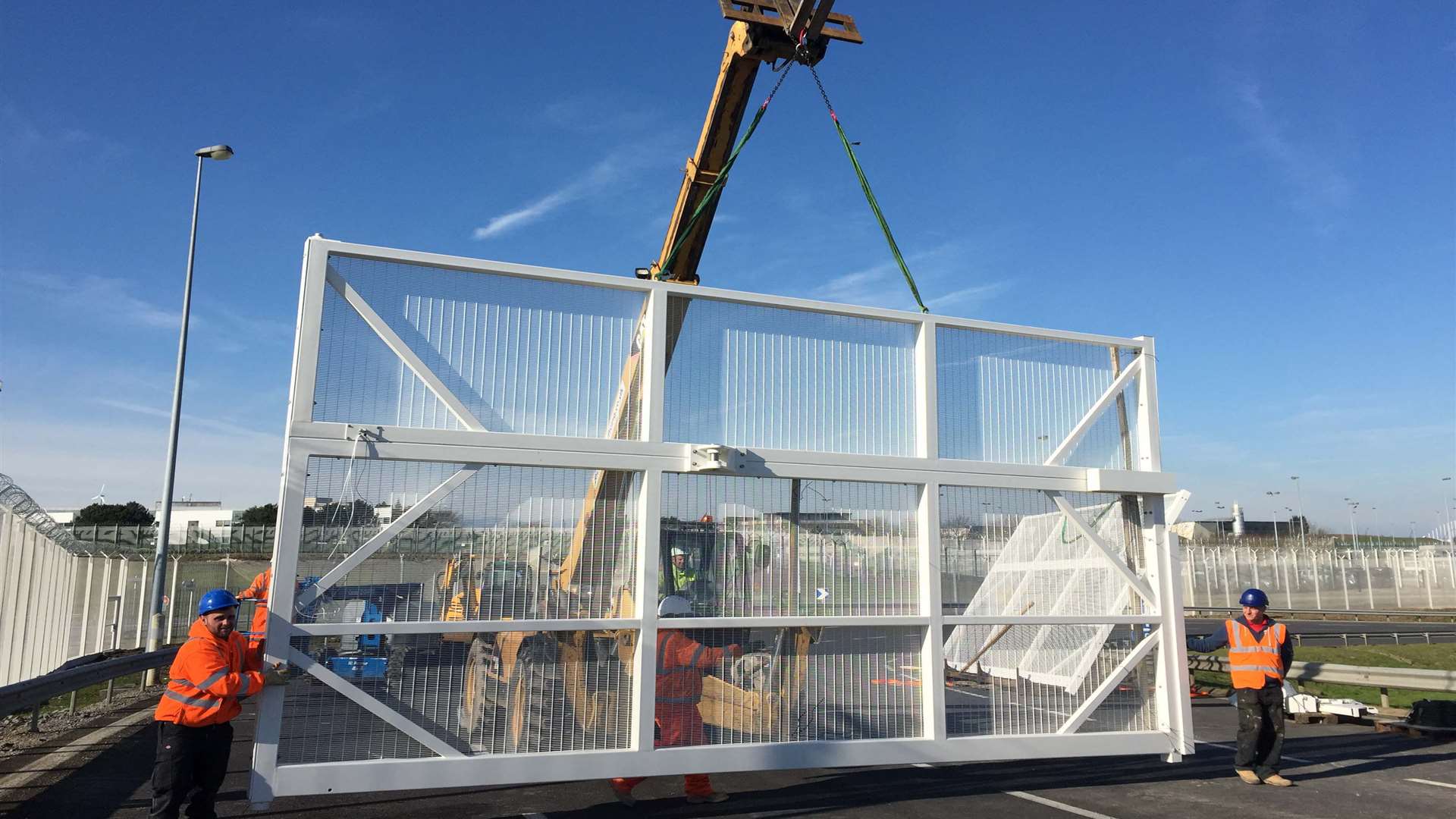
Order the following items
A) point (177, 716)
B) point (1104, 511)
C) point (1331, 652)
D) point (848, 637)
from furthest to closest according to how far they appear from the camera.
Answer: point (1331, 652), point (1104, 511), point (848, 637), point (177, 716)

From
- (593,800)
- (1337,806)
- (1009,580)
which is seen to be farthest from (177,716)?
(1337,806)

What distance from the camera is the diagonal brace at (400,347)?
579 centimetres

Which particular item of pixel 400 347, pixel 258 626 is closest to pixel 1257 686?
pixel 400 347

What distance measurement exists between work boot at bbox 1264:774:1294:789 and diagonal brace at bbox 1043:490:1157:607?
173 centimetres

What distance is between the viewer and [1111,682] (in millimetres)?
7246

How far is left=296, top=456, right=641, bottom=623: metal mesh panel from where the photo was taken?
5.62 metres

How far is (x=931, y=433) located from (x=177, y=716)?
5.16 meters

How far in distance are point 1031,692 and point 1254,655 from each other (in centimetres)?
229

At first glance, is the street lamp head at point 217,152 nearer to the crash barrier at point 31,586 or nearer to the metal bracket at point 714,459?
the crash barrier at point 31,586

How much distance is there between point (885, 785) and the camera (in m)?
7.40

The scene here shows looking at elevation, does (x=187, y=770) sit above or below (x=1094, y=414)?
below

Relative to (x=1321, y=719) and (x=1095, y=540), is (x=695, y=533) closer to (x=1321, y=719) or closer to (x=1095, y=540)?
(x=1095, y=540)

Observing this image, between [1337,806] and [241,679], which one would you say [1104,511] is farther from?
[241,679]

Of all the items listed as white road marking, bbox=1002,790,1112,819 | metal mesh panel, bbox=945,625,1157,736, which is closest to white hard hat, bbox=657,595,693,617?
metal mesh panel, bbox=945,625,1157,736
